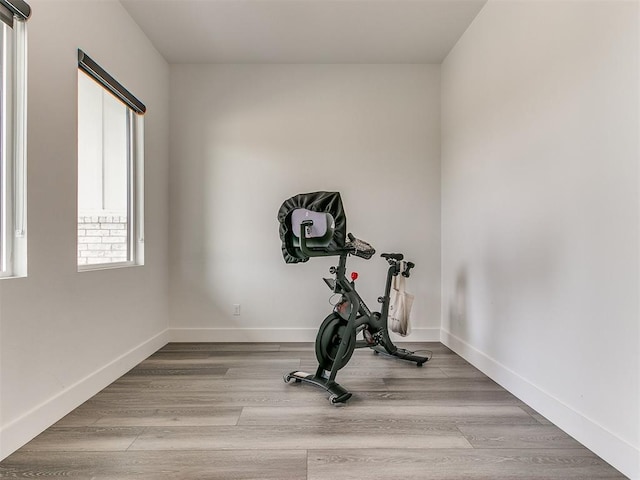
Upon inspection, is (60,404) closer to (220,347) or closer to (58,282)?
(58,282)

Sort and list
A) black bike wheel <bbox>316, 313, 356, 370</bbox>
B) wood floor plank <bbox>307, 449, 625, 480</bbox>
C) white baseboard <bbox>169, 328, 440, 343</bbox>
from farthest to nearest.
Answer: white baseboard <bbox>169, 328, 440, 343</bbox> < black bike wheel <bbox>316, 313, 356, 370</bbox> < wood floor plank <bbox>307, 449, 625, 480</bbox>

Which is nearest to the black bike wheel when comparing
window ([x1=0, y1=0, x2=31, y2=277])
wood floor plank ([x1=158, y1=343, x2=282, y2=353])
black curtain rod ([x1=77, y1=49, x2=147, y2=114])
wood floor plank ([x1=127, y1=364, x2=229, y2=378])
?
wood floor plank ([x1=127, y1=364, x2=229, y2=378])

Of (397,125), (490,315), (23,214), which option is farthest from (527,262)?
(23,214)

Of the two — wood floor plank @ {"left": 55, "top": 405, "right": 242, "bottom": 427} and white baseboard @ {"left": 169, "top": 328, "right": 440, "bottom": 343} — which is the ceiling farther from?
wood floor plank @ {"left": 55, "top": 405, "right": 242, "bottom": 427}

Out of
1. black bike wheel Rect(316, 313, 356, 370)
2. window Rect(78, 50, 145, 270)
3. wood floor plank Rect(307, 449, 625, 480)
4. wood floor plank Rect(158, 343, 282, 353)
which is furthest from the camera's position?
wood floor plank Rect(158, 343, 282, 353)

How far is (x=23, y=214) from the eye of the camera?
1958 mm

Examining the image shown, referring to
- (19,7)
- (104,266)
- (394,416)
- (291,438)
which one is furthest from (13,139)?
(394,416)

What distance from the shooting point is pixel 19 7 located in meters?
1.89

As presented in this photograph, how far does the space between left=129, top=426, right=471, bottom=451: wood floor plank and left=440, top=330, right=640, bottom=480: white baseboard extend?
55cm

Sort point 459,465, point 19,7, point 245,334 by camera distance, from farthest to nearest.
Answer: point 245,334 < point 19,7 < point 459,465

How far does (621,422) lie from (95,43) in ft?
11.7

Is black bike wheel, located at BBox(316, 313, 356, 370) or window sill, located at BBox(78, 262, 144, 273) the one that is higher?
window sill, located at BBox(78, 262, 144, 273)

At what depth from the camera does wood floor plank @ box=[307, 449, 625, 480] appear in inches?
64.6

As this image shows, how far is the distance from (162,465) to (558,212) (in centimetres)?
228
